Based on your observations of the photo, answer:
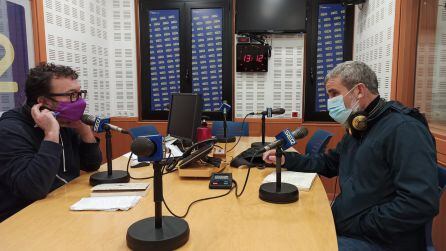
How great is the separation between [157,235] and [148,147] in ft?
0.97

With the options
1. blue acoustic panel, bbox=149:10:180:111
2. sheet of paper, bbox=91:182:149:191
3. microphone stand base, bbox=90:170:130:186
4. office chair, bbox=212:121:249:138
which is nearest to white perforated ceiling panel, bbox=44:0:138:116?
blue acoustic panel, bbox=149:10:180:111

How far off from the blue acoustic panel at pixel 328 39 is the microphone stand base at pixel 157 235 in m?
3.52

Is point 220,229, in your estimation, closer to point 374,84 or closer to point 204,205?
point 204,205

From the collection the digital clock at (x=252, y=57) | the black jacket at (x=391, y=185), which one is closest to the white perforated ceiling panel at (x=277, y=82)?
the digital clock at (x=252, y=57)

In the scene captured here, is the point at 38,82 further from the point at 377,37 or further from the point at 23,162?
the point at 377,37

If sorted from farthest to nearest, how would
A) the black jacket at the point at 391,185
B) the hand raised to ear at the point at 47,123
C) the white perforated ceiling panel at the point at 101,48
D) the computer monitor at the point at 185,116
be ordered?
the white perforated ceiling panel at the point at 101,48, the computer monitor at the point at 185,116, the hand raised to ear at the point at 47,123, the black jacket at the point at 391,185

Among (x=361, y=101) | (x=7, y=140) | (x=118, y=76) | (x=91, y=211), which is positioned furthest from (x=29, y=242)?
(x=118, y=76)

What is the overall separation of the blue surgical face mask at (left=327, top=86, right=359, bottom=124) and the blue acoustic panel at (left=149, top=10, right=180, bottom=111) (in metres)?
3.01

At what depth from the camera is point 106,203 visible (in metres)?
1.47

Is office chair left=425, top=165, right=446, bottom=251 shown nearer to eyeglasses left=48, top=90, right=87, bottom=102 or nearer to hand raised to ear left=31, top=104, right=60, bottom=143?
hand raised to ear left=31, top=104, right=60, bottom=143

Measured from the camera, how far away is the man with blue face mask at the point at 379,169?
4.42 ft

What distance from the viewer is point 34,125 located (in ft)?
5.79

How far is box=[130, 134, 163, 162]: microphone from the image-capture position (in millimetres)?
990

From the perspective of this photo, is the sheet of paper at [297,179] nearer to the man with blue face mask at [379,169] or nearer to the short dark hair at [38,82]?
the man with blue face mask at [379,169]
